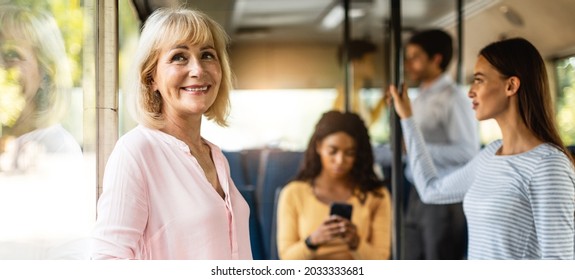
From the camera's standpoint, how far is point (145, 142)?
2.58 metres

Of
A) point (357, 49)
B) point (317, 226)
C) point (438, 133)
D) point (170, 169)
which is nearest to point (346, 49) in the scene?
point (357, 49)

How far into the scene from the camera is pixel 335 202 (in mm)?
3441

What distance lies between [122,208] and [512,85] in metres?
1.57

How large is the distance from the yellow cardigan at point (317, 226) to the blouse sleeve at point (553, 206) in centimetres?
79

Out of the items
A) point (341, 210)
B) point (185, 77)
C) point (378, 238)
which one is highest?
point (185, 77)

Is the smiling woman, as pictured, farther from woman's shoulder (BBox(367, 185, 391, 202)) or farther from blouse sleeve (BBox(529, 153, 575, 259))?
blouse sleeve (BBox(529, 153, 575, 259))

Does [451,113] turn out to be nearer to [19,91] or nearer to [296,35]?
[296,35]

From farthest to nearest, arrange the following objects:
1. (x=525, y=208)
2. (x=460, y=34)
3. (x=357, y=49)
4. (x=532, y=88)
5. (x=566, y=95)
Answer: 1. (x=460, y=34)
2. (x=357, y=49)
3. (x=566, y=95)
4. (x=532, y=88)
5. (x=525, y=208)

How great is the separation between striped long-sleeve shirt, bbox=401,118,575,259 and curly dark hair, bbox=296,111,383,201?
54cm

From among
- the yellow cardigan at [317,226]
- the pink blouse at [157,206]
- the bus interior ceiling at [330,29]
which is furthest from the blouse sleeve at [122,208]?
the yellow cardigan at [317,226]

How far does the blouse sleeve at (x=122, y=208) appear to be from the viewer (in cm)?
250

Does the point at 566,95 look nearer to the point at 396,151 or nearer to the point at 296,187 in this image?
the point at 396,151
